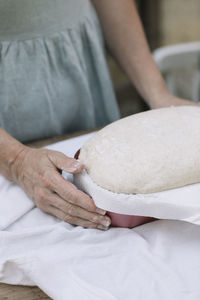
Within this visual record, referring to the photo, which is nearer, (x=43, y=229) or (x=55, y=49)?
(x=43, y=229)

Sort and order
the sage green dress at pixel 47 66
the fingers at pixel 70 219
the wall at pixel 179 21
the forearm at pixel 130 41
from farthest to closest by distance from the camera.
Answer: the wall at pixel 179 21
the forearm at pixel 130 41
the sage green dress at pixel 47 66
the fingers at pixel 70 219

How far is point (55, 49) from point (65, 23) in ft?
0.23

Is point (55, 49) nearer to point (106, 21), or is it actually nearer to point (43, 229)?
point (106, 21)

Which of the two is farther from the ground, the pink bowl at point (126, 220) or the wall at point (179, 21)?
the wall at point (179, 21)

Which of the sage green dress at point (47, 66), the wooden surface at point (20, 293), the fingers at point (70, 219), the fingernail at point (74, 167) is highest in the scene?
the sage green dress at point (47, 66)

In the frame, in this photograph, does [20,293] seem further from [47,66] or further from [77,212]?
[47,66]

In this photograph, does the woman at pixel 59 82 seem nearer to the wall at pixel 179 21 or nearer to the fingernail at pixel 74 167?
the fingernail at pixel 74 167

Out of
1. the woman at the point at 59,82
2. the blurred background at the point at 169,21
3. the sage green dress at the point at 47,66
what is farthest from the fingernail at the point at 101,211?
the blurred background at the point at 169,21

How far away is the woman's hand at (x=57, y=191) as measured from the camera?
2.17 ft

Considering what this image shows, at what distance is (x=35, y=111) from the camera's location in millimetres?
961

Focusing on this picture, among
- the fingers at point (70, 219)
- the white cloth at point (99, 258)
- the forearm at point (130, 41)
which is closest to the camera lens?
the white cloth at point (99, 258)

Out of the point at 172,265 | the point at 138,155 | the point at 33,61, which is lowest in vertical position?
the point at 172,265

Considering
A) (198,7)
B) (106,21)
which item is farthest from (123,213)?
(198,7)

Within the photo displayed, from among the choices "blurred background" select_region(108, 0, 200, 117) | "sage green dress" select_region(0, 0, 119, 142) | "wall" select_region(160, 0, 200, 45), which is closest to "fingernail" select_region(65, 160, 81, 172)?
"sage green dress" select_region(0, 0, 119, 142)
